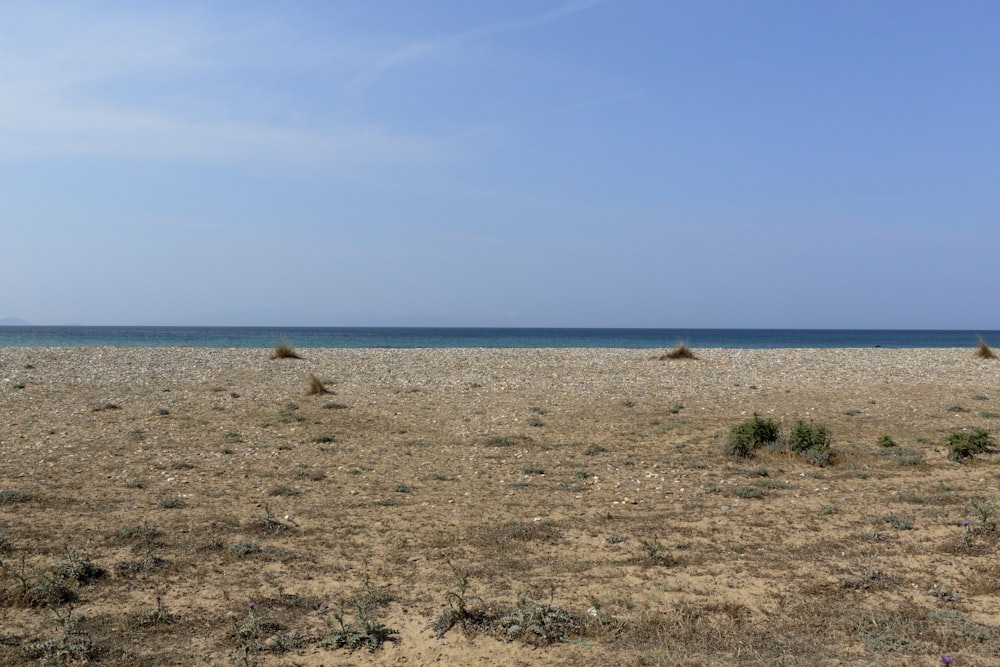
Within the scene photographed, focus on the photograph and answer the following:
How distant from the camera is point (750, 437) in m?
10.6

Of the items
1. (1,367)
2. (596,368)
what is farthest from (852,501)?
(1,367)

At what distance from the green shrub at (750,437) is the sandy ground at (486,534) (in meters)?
0.20

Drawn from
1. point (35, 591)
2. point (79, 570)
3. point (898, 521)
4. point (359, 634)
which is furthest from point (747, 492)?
point (35, 591)

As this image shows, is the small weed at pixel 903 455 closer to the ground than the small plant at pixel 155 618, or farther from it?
farther from it

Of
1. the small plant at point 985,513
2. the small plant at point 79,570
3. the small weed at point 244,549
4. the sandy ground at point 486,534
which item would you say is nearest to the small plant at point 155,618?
the sandy ground at point 486,534

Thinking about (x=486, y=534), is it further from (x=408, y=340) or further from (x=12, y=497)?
(x=408, y=340)

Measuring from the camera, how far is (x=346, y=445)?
37.0 feet

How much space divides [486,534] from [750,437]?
535 centimetres

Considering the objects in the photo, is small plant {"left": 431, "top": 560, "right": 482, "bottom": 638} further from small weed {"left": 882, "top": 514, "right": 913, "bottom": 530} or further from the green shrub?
the green shrub

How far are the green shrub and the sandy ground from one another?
20 cm

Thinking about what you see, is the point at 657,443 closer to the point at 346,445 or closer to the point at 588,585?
the point at 346,445

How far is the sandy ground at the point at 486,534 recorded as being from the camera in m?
4.80

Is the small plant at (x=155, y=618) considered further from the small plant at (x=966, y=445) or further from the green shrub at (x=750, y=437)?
the small plant at (x=966, y=445)

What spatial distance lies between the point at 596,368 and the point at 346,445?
1327 centimetres
